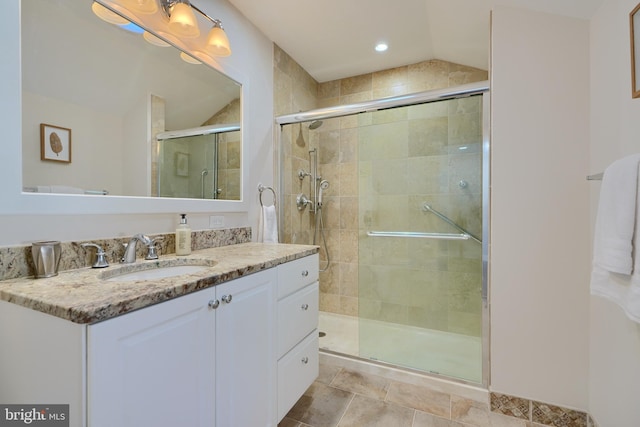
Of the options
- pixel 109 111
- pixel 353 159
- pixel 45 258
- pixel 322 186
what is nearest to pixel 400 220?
pixel 353 159

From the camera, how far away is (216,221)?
5.66 feet

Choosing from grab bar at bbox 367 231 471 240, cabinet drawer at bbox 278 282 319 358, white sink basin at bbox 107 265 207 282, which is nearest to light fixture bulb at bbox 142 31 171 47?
white sink basin at bbox 107 265 207 282

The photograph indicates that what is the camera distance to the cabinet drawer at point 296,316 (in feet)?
4.45

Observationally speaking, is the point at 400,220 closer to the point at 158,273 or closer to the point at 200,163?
the point at 200,163

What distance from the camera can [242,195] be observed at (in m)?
1.92

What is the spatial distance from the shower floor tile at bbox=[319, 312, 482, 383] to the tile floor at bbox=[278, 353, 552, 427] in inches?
3.6

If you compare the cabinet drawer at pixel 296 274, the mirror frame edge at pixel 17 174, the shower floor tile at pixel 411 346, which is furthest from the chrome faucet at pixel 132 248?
the shower floor tile at pixel 411 346

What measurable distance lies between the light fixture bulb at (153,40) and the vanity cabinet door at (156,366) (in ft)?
4.14

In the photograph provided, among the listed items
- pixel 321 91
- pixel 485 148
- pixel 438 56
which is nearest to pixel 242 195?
pixel 485 148

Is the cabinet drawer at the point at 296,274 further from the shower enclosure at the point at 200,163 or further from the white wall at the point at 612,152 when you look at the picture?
the white wall at the point at 612,152

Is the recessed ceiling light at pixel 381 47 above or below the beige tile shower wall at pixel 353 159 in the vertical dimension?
above

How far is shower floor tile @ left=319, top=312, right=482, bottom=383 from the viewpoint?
184 centimetres

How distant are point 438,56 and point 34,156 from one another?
2814 mm

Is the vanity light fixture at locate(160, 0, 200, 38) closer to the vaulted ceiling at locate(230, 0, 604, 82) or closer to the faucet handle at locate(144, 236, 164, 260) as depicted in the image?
the vaulted ceiling at locate(230, 0, 604, 82)
